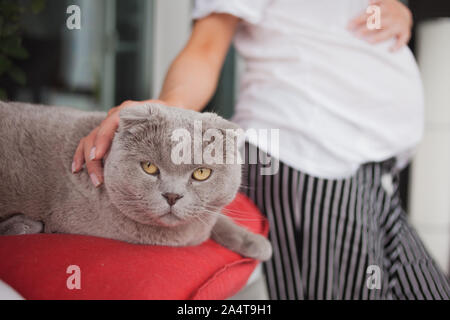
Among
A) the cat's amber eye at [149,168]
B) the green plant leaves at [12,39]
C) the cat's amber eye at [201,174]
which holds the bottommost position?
the cat's amber eye at [201,174]

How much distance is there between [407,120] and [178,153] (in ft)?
1.25

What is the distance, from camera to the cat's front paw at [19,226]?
0.50 m

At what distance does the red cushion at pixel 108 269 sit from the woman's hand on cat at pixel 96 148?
0.09 metres

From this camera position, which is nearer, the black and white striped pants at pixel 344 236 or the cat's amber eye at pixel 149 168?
the cat's amber eye at pixel 149 168

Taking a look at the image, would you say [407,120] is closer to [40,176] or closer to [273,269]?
[273,269]

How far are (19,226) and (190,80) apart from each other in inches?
11.8

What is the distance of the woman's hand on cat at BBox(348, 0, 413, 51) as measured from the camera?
557 mm

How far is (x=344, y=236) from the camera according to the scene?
64 cm

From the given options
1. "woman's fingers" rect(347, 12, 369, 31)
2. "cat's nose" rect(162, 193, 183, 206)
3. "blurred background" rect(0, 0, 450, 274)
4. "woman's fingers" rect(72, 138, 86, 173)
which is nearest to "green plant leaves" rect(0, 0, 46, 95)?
"blurred background" rect(0, 0, 450, 274)

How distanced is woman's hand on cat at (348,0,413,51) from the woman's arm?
187 millimetres

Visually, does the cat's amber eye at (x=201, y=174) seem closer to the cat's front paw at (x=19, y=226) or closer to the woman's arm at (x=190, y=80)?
the woman's arm at (x=190, y=80)

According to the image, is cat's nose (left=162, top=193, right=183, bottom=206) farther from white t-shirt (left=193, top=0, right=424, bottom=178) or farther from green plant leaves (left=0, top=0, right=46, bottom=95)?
green plant leaves (left=0, top=0, right=46, bottom=95)

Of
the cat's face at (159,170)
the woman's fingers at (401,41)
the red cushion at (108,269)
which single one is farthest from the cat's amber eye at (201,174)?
the woman's fingers at (401,41)
